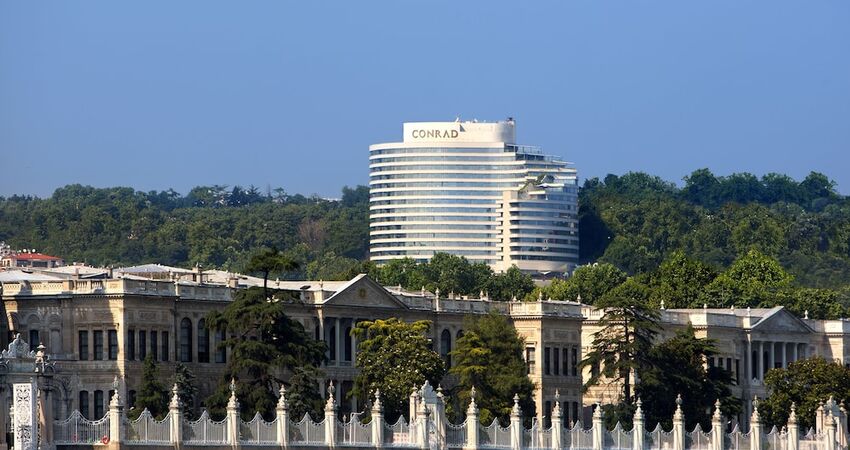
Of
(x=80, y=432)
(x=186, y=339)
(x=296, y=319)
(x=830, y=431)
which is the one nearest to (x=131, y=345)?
(x=186, y=339)

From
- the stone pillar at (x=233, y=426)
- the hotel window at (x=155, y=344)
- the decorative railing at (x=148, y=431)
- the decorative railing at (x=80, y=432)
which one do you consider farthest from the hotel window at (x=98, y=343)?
the decorative railing at (x=80, y=432)

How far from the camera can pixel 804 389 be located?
13562 cm

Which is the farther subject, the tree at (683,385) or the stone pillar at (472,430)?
the tree at (683,385)

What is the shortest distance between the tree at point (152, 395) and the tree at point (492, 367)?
14969mm

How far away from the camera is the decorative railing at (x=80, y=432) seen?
8806 centimetres

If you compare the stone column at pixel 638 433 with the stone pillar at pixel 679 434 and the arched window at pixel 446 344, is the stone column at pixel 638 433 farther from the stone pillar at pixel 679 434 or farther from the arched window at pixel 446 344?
the arched window at pixel 446 344

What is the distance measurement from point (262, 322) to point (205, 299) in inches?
539

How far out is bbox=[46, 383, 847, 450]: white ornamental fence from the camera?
89250 mm

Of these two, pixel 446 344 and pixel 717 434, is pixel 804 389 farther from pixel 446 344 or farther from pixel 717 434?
pixel 717 434

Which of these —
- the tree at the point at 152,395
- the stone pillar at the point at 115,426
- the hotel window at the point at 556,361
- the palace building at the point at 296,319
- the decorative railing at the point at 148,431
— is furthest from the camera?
the hotel window at the point at 556,361

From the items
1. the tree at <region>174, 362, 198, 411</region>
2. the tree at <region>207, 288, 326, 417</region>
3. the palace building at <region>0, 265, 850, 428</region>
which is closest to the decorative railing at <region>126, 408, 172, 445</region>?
the palace building at <region>0, 265, 850, 428</region>

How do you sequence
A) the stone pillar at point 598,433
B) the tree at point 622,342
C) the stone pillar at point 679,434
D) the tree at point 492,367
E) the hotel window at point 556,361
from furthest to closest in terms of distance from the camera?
1. the hotel window at point 556,361
2. the tree at point 622,342
3. the tree at point 492,367
4. the stone pillar at point 679,434
5. the stone pillar at point 598,433

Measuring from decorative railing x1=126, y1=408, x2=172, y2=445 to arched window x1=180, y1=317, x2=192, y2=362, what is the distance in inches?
1522

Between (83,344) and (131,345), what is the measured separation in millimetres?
2113
